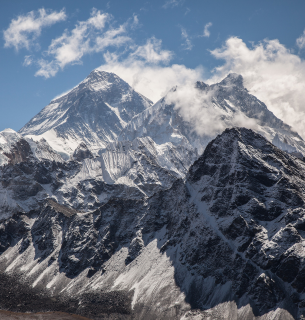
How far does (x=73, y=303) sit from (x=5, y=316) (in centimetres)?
2982

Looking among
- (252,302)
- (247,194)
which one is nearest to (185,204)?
(247,194)

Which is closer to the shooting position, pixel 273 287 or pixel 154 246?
pixel 273 287

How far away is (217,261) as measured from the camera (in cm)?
15975

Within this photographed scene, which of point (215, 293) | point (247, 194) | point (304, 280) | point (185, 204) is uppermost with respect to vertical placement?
point (185, 204)

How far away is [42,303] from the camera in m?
173

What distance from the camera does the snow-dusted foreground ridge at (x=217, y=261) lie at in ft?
456

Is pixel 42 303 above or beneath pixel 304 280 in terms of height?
above

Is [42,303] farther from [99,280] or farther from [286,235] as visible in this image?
[286,235]

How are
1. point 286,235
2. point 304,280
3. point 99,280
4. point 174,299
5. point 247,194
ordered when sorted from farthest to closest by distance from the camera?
point 99,280
point 247,194
point 174,299
point 286,235
point 304,280

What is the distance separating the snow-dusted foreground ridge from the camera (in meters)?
139

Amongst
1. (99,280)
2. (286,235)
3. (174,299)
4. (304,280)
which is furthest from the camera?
(99,280)

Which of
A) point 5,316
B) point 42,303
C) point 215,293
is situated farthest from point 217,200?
point 5,316

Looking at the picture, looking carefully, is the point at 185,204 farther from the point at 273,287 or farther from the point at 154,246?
the point at 273,287

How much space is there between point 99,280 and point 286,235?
96562 millimetres
